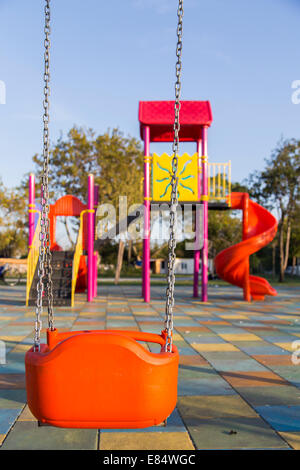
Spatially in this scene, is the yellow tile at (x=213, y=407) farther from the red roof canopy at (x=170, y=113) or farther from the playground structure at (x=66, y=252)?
the red roof canopy at (x=170, y=113)

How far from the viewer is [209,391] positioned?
12.5ft

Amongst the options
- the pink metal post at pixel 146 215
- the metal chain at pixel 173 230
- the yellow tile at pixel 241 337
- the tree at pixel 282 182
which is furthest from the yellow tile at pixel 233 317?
the tree at pixel 282 182

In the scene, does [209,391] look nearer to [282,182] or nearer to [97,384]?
[97,384]

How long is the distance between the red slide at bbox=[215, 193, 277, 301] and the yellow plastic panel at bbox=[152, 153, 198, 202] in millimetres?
1512

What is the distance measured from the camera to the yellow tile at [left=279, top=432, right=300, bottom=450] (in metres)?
2.63

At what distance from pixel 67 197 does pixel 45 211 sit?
10562 mm

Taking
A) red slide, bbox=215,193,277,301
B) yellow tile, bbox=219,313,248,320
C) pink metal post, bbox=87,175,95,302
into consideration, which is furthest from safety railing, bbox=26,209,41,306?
red slide, bbox=215,193,277,301

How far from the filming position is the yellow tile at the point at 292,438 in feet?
8.64

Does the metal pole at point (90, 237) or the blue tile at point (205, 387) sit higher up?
the metal pole at point (90, 237)

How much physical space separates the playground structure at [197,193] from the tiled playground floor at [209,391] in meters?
3.85

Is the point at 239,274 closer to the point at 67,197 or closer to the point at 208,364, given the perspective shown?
the point at 67,197

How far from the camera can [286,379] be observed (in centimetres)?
428
